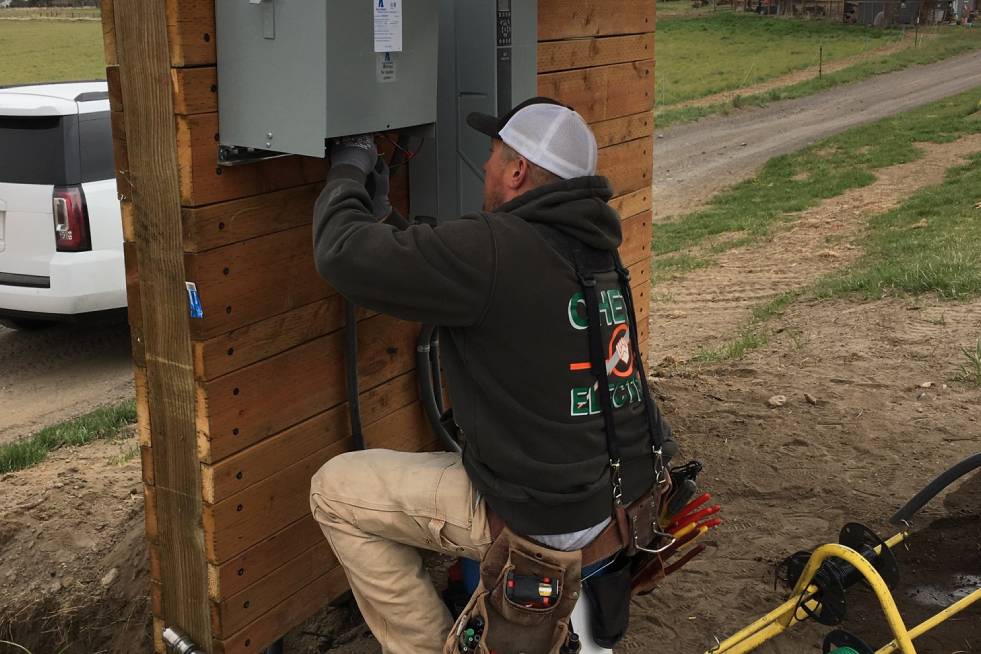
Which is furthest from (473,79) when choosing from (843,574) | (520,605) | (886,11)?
(886,11)

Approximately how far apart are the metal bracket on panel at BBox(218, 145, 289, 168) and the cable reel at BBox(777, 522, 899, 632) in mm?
2005

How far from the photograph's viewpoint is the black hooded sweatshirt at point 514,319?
2.57m

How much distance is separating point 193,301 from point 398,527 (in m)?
0.82

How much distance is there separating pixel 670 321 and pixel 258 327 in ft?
19.1

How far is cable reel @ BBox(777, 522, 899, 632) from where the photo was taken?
3.21 meters

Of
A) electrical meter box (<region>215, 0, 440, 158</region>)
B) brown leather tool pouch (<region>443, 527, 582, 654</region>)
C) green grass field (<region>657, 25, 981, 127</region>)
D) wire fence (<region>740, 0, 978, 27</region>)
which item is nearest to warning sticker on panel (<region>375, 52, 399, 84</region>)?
electrical meter box (<region>215, 0, 440, 158</region>)

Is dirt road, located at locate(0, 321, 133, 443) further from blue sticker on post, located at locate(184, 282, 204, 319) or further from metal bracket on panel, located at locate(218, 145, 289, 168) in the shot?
metal bracket on panel, located at locate(218, 145, 289, 168)

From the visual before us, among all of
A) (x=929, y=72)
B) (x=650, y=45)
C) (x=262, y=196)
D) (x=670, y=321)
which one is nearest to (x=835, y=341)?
(x=670, y=321)

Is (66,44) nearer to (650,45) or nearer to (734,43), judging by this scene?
(734,43)

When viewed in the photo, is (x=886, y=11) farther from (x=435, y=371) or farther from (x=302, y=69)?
(x=302, y=69)

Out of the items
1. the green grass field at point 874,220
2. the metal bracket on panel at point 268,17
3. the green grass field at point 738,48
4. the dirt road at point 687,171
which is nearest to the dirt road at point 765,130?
the dirt road at point 687,171

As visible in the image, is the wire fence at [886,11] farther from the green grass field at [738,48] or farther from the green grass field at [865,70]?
the green grass field at [865,70]

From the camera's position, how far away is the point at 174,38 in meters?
2.73

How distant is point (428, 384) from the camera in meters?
3.84
